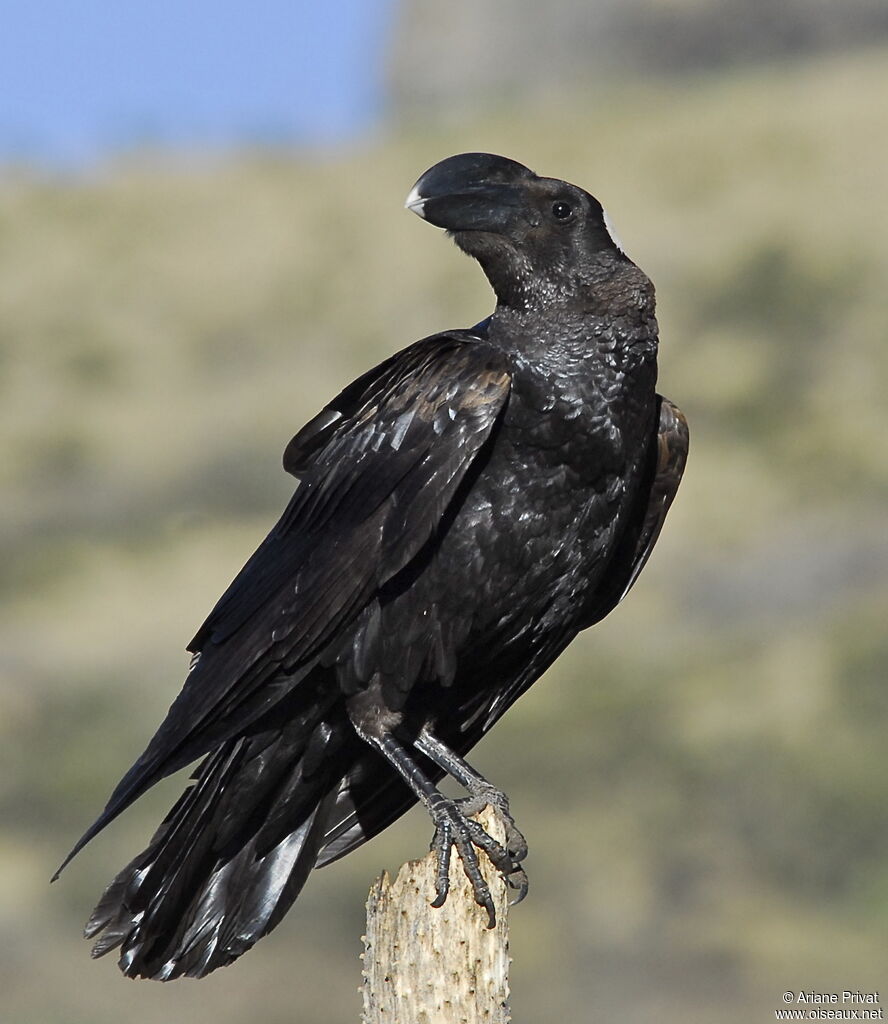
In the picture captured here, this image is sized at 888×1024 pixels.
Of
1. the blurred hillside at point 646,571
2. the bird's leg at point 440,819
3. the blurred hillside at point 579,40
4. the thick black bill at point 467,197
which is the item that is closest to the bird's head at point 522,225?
the thick black bill at point 467,197

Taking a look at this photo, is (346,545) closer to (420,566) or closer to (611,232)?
(420,566)

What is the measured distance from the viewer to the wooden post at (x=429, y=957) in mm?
3977

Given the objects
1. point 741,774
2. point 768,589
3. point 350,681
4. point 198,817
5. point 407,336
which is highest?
point 407,336

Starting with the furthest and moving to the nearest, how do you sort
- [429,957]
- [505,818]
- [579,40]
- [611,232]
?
[579,40] → [611,232] → [505,818] → [429,957]

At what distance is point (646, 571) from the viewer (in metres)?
14.6

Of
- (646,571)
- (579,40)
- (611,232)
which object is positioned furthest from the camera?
(579,40)

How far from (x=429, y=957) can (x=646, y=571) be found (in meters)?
10.7

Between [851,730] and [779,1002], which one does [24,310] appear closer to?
[851,730]

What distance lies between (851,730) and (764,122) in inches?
514

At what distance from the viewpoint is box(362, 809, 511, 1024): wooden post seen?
398 cm

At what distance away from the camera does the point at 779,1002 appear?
9.79m

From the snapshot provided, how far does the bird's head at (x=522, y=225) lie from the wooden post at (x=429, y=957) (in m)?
1.73

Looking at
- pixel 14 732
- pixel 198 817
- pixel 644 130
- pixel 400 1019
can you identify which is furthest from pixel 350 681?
pixel 644 130

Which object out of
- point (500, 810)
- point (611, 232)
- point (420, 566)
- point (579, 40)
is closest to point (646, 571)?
point (611, 232)
